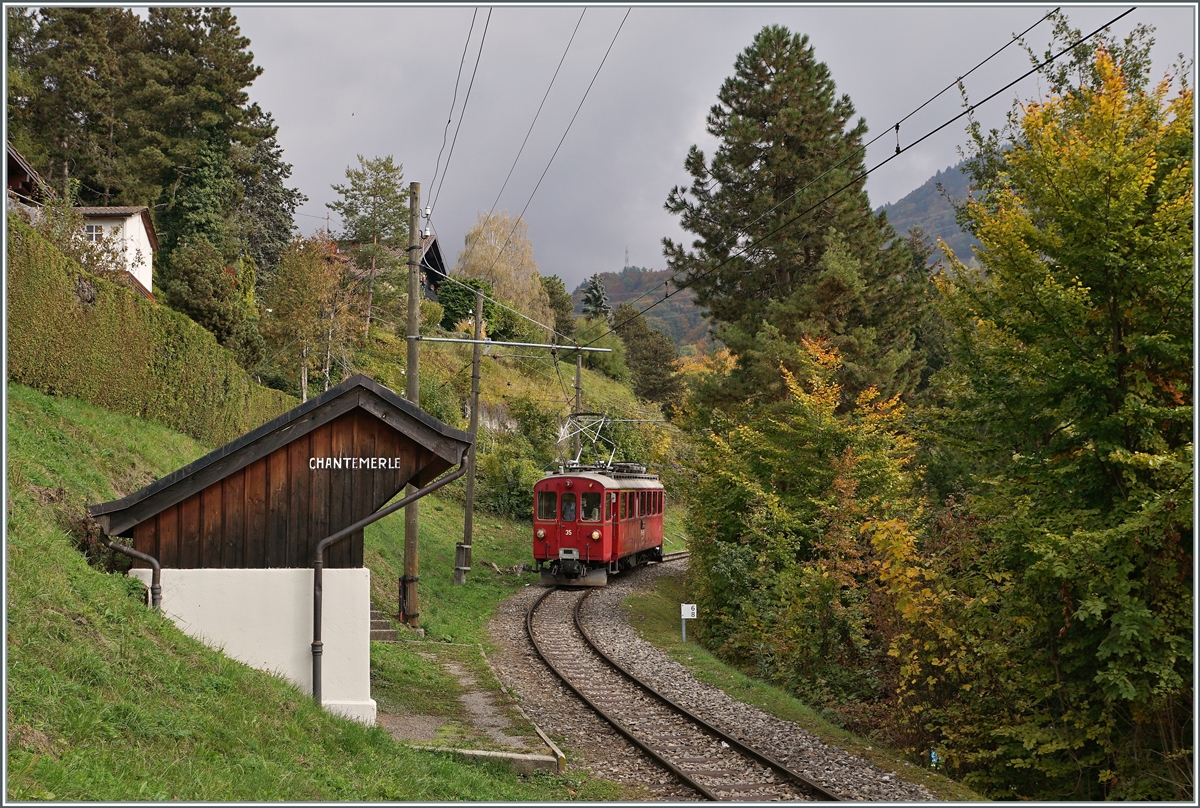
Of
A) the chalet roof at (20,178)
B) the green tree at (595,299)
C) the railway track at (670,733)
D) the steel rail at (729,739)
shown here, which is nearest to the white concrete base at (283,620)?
the railway track at (670,733)

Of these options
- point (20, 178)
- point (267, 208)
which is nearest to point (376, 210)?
point (267, 208)

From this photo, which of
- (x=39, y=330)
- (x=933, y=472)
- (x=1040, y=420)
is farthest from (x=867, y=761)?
(x=933, y=472)

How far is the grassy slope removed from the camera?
17.0 feet

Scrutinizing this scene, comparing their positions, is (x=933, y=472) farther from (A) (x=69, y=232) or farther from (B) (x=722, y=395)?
(A) (x=69, y=232)

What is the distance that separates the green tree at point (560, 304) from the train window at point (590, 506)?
150 ft

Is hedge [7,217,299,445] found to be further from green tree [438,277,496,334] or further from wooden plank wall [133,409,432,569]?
green tree [438,277,496,334]

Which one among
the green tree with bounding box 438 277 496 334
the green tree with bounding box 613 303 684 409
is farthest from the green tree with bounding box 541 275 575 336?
the green tree with bounding box 438 277 496 334

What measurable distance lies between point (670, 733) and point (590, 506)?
12190mm

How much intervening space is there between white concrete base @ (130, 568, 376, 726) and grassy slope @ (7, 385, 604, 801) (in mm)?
504

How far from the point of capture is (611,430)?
42312 mm

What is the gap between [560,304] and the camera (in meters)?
71.1

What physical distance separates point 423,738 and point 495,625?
9174 millimetres

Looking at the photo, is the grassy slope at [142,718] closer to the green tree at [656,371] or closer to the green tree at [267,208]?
the green tree at [267,208]

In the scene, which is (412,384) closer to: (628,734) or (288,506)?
(288,506)
